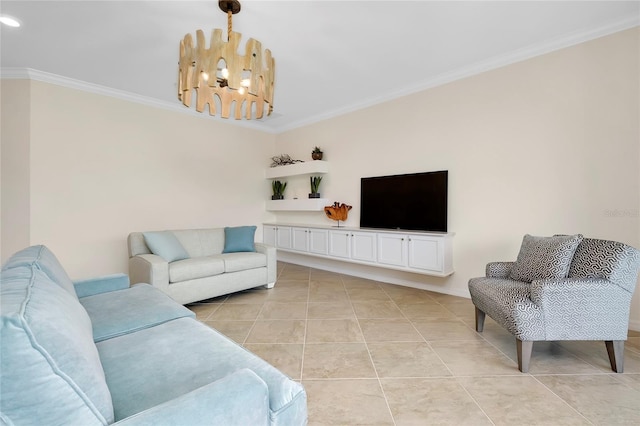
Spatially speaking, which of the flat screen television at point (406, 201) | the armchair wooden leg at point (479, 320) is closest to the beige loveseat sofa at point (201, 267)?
the flat screen television at point (406, 201)

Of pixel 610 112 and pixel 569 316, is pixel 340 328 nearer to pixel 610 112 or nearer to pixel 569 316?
pixel 569 316

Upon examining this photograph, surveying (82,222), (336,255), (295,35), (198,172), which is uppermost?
(295,35)

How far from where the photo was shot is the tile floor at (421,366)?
1507 millimetres

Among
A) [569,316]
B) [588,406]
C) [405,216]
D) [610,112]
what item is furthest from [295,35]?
[588,406]

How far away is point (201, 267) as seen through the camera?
3.16 meters

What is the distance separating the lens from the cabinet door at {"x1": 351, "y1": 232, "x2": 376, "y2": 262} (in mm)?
3828

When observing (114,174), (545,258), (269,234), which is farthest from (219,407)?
(269,234)

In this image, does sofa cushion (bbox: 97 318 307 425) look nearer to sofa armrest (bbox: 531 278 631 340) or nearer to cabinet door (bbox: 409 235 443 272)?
sofa armrest (bbox: 531 278 631 340)

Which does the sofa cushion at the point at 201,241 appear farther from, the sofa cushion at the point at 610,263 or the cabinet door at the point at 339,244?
the sofa cushion at the point at 610,263

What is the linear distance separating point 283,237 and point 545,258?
3.80 m

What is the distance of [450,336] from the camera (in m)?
2.38

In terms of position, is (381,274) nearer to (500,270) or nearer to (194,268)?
(500,270)

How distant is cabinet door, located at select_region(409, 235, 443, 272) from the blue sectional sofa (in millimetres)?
2617

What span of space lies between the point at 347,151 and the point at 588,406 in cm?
380
